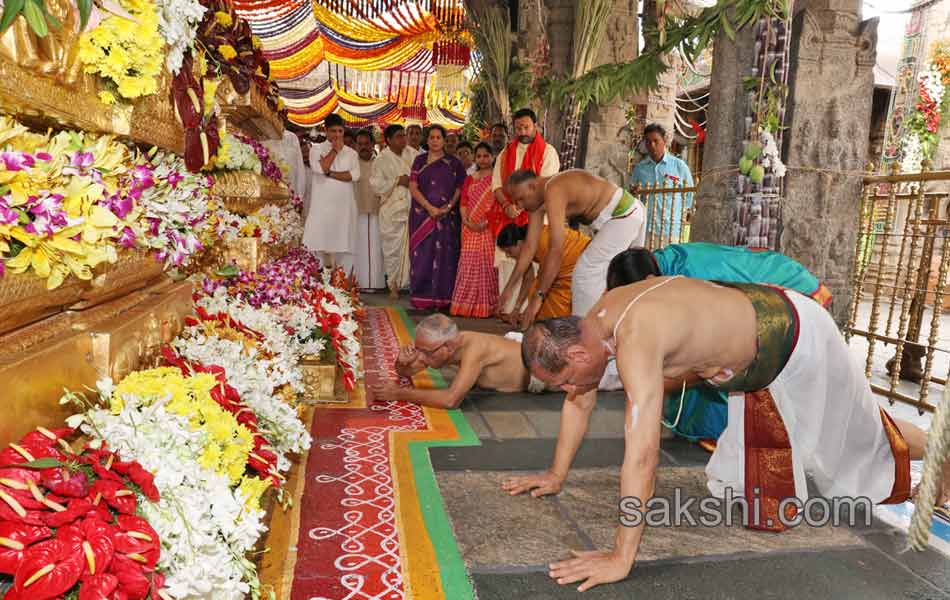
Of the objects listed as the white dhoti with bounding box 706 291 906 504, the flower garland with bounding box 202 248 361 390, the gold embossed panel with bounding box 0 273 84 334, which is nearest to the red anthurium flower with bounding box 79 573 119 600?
the gold embossed panel with bounding box 0 273 84 334

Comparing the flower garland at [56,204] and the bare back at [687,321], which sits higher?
the flower garland at [56,204]

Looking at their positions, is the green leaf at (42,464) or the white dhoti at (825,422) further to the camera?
the white dhoti at (825,422)

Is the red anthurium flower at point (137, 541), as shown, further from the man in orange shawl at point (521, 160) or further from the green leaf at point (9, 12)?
the man in orange shawl at point (521, 160)

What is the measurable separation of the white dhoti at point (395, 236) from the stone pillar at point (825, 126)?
4.89 meters

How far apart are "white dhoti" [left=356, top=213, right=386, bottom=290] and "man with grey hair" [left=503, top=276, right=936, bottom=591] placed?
596 cm

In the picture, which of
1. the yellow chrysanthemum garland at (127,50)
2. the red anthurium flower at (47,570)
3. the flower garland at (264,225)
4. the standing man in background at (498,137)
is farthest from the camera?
the standing man in background at (498,137)

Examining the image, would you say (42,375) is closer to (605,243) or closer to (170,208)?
(170,208)

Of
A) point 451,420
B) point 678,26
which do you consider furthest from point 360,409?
point 678,26

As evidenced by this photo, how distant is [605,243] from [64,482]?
3647 mm

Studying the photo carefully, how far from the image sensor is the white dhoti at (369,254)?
822 cm

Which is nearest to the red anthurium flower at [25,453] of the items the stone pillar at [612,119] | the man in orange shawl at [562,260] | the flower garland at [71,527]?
the flower garland at [71,527]

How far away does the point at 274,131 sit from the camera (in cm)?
495

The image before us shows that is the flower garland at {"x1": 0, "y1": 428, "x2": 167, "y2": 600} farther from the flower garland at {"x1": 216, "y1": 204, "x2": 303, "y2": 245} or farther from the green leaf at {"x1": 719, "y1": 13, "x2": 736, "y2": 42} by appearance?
the green leaf at {"x1": 719, "y1": 13, "x2": 736, "y2": 42}

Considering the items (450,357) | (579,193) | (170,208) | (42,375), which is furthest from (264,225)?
(42,375)
